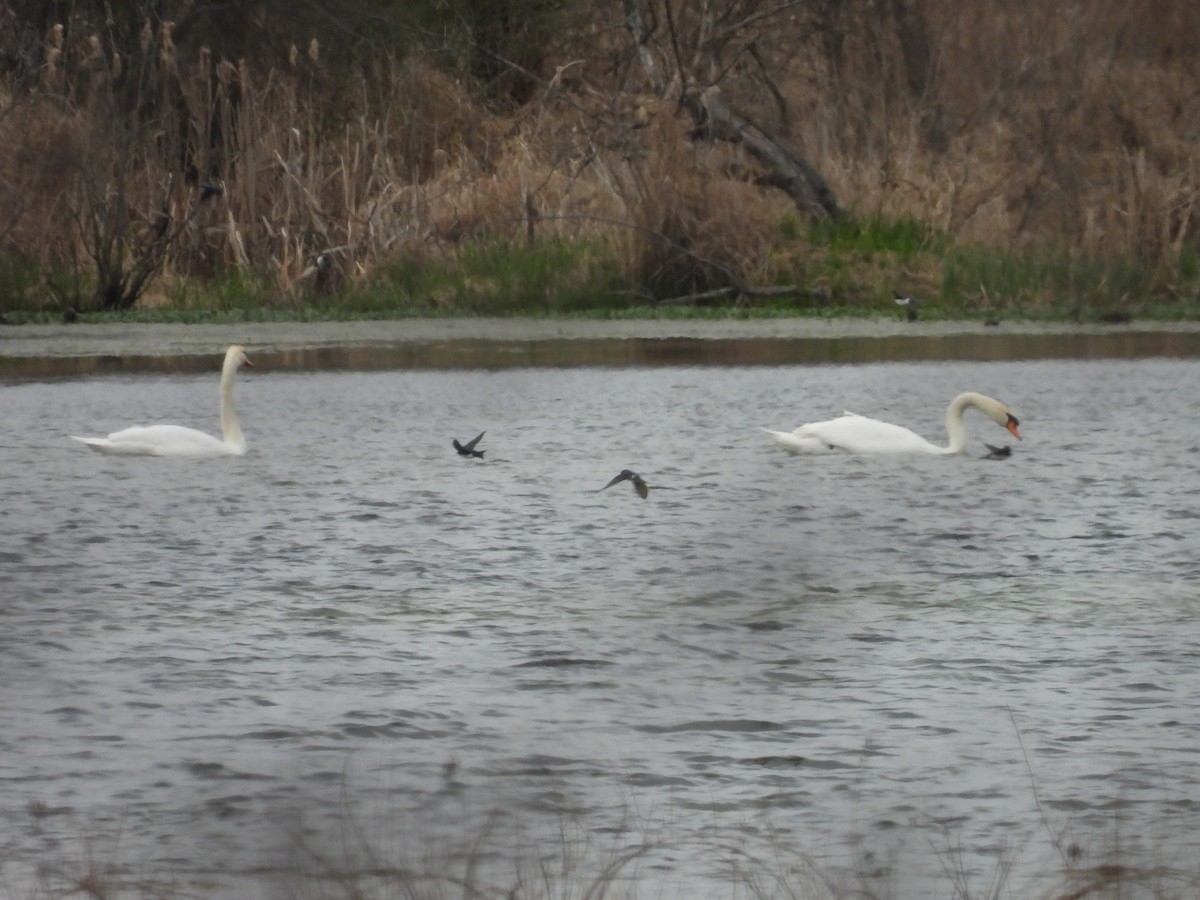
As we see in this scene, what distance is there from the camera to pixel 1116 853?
392 centimetres

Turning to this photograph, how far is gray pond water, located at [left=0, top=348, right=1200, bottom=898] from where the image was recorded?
4.11 m

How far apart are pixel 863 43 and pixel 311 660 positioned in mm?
19448

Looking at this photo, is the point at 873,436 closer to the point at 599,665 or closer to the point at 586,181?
the point at 599,665

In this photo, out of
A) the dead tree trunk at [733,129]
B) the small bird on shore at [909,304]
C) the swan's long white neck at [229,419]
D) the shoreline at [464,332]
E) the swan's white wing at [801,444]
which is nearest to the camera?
the swan's white wing at [801,444]

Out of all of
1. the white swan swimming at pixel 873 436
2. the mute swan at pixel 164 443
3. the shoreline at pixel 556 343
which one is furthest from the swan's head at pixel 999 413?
the shoreline at pixel 556 343

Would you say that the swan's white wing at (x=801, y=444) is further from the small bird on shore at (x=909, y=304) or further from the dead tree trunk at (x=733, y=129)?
the dead tree trunk at (x=733, y=129)

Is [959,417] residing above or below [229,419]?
below

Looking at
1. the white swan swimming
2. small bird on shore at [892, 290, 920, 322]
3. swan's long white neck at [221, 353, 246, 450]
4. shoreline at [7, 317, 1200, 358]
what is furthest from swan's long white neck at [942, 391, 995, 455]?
small bird on shore at [892, 290, 920, 322]

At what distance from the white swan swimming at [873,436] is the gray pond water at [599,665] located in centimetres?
13

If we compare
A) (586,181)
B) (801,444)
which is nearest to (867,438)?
(801,444)

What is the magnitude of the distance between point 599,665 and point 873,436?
485 cm

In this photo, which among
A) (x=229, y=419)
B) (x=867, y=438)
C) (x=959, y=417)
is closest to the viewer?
(x=867, y=438)

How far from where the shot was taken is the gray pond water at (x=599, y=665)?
4.11 metres

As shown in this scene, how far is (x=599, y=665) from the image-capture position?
5.83m
